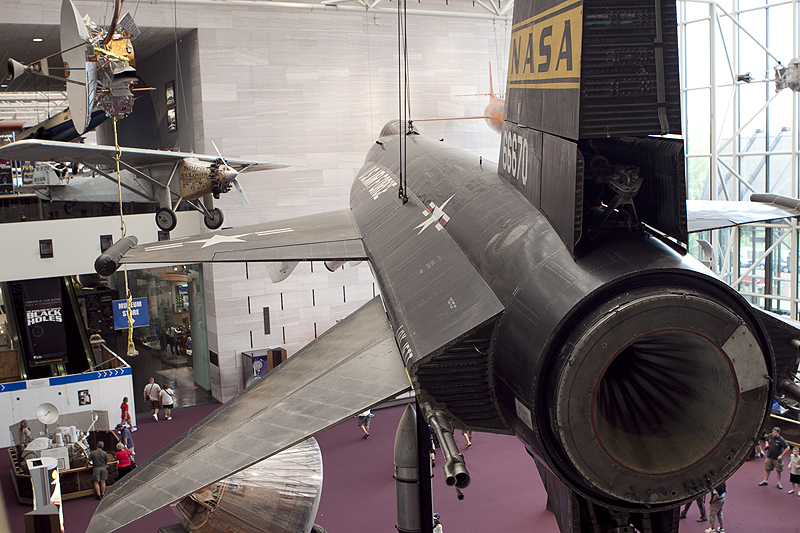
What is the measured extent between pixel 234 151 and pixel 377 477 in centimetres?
1120

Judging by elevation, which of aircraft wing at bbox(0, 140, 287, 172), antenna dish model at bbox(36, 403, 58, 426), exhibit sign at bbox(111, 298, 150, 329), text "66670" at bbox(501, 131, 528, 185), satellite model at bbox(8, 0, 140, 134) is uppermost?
satellite model at bbox(8, 0, 140, 134)

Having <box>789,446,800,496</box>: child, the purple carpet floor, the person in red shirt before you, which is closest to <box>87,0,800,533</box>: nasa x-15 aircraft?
the purple carpet floor

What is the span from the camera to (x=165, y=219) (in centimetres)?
1881

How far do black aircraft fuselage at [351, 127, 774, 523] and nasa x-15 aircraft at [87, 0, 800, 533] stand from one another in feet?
0.04

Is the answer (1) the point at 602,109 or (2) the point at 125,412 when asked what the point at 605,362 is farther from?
(2) the point at 125,412

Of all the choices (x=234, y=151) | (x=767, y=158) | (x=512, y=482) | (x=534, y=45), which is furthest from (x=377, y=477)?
(x=767, y=158)

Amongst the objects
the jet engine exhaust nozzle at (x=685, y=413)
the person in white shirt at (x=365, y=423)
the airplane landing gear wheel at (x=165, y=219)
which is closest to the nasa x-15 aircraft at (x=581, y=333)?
the jet engine exhaust nozzle at (x=685, y=413)

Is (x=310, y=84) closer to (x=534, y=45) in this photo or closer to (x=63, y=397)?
(x=63, y=397)

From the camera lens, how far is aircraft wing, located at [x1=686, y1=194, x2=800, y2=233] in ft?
25.9

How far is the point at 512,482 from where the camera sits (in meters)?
15.0

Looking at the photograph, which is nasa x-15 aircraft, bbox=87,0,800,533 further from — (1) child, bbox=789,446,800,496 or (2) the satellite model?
(1) child, bbox=789,446,800,496

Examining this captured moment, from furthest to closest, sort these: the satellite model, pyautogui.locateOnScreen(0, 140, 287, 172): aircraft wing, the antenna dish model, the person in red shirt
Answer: pyautogui.locateOnScreen(0, 140, 287, 172): aircraft wing
the person in red shirt
the antenna dish model
the satellite model

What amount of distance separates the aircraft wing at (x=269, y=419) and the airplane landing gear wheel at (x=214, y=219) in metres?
14.1

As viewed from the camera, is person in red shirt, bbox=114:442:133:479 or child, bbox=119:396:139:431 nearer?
person in red shirt, bbox=114:442:133:479
